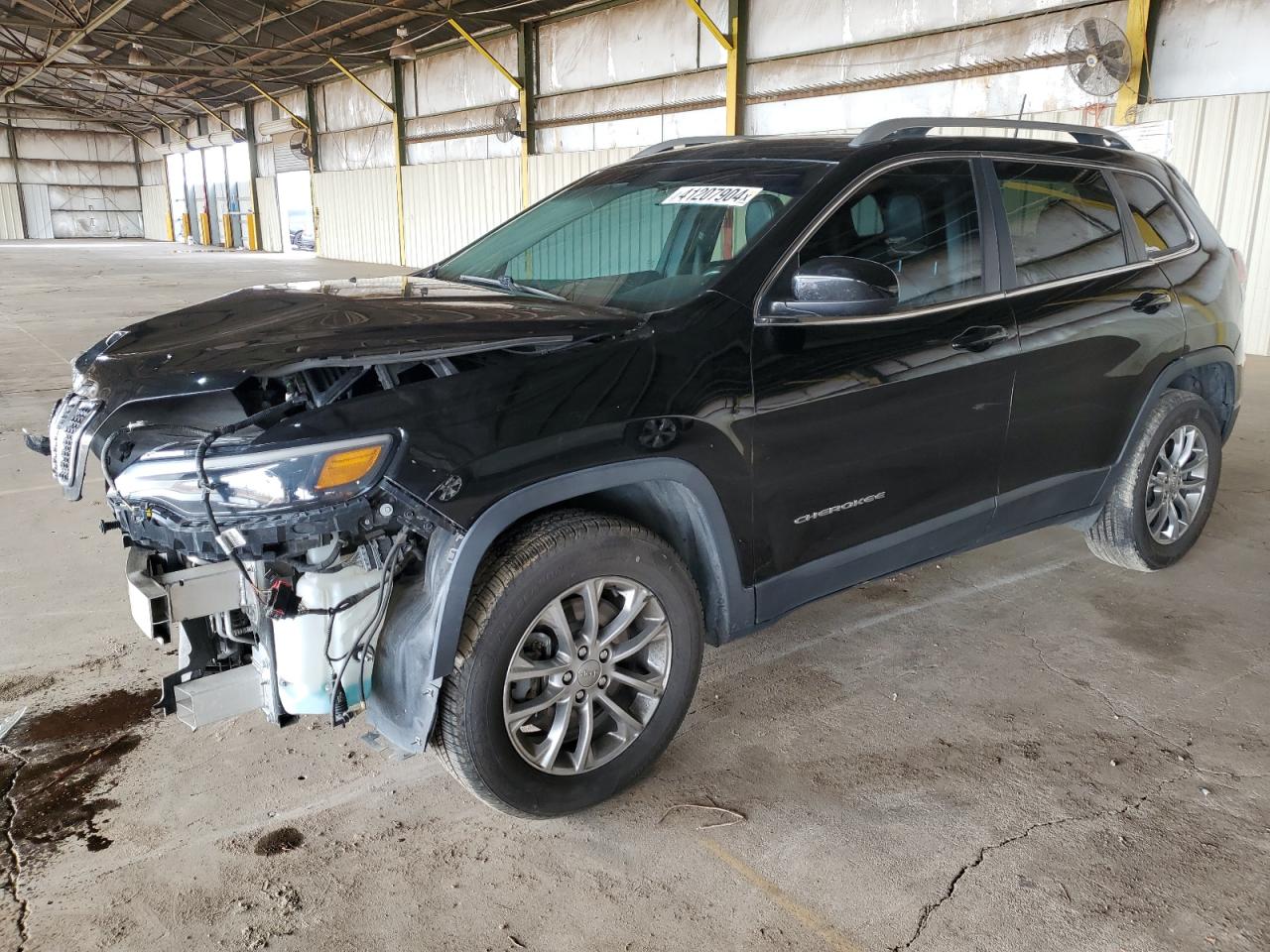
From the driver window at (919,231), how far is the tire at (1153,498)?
1193 millimetres

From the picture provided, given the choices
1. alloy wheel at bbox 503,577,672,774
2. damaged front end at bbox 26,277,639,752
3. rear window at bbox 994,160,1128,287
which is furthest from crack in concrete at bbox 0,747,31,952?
rear window at bbox 994,160,1128,287

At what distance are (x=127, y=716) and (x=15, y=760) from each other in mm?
307

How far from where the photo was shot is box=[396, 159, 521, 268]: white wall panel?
1850 centimetres

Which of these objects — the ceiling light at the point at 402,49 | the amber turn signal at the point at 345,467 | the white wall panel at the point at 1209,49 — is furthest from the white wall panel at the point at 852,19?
the amber turn signal at the point at 345,467

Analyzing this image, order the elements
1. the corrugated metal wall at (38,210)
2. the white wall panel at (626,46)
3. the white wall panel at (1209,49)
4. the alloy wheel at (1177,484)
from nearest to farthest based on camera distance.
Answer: the alloy wheel at (1177,484) < the white wall panel at (1209,49) < the white wall panel at (626,46) < the corrugated metal wall at (38,210)

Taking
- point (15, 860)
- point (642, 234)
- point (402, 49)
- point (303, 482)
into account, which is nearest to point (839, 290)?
point (642, 234)

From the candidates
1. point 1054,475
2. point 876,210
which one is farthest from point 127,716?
point 1054,475

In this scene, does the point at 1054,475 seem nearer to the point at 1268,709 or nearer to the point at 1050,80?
the point at 1268,709

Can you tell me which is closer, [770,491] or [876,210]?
[770,491]

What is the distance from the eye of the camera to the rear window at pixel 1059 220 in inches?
124

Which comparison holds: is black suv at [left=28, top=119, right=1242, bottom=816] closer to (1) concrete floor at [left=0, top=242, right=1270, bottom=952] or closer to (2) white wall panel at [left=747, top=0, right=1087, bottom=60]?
(1) concrete floor at [left=0, top=242, right=1270, bottom=952]

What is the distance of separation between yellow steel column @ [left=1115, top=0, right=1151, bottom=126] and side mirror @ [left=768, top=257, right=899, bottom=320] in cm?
833

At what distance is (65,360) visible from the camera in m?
9.34

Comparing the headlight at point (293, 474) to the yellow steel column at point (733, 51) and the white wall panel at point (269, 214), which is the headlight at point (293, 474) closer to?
the yellow steel column at point (733, 51)
